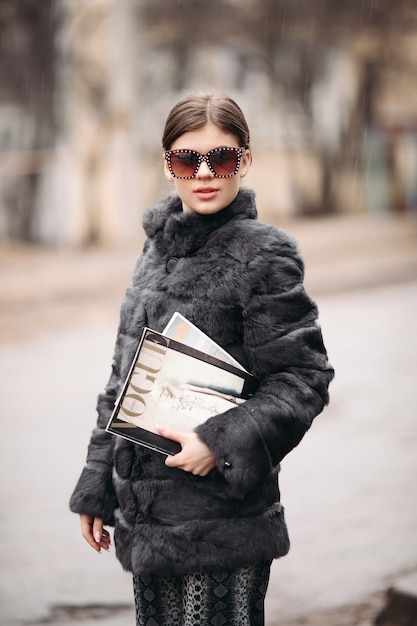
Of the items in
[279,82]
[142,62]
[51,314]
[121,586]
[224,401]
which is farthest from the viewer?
[279,82]

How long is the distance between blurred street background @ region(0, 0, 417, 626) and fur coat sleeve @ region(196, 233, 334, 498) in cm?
154

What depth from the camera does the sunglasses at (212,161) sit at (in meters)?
2.29

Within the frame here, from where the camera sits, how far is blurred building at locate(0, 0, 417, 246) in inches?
476

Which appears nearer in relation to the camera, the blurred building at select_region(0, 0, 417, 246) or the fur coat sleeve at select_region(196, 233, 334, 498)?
the fur coat sleeve at select_region(196, 233, 334, 498)

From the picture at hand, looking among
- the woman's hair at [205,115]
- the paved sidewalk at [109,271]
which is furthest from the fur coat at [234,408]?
the paved sidewalk at [109,271]

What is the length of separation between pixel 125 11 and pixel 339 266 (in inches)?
156

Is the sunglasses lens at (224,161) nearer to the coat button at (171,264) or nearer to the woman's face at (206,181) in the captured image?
the woman's face at (206,181)

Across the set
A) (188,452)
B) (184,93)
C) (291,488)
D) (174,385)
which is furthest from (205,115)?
(184,93)

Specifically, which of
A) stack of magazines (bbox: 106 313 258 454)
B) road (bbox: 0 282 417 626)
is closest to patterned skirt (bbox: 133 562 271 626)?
stack of magazines (bbox: 106 313 258 454)

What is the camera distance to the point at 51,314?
934 centimetres

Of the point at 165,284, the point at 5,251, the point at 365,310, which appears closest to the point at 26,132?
the point at 5,251

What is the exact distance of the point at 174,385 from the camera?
221cm

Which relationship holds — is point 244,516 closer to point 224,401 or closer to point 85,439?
point 224,401

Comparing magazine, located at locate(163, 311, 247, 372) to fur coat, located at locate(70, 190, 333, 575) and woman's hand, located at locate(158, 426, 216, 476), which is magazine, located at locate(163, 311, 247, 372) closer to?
fur coat, located at locate(70, 190, 333, 575)
